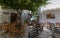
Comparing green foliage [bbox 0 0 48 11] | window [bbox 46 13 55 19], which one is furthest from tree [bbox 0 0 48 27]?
window [bbox 46 13 55 19]

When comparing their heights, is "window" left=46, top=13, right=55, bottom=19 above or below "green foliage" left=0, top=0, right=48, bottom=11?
below

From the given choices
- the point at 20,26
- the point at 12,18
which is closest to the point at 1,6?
the point at 12,18

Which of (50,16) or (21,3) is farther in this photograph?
(50,16)

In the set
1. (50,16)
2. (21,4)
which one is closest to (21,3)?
(21,4)

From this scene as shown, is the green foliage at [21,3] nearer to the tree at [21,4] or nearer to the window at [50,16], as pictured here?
the tree at [21,4]

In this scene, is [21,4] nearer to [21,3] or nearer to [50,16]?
[21,3]

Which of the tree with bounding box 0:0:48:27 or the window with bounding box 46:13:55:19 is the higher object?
the tree with bounding box 0:0:48:27

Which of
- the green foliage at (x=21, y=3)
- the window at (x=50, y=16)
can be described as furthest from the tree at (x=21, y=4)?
the window at (x=50, y=16)

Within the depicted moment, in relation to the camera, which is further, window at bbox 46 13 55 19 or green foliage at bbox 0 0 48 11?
window at bbox 46 13 55 19

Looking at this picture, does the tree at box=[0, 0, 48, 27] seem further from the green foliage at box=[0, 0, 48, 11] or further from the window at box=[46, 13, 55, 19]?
the window at box=[46, 13, 55, 19]

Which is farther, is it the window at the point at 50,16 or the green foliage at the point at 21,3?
the window at the point at 50,16

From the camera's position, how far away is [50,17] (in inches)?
110

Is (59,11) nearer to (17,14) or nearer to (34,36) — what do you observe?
(34,36)

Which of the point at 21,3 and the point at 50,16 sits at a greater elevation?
the point at 21,3
